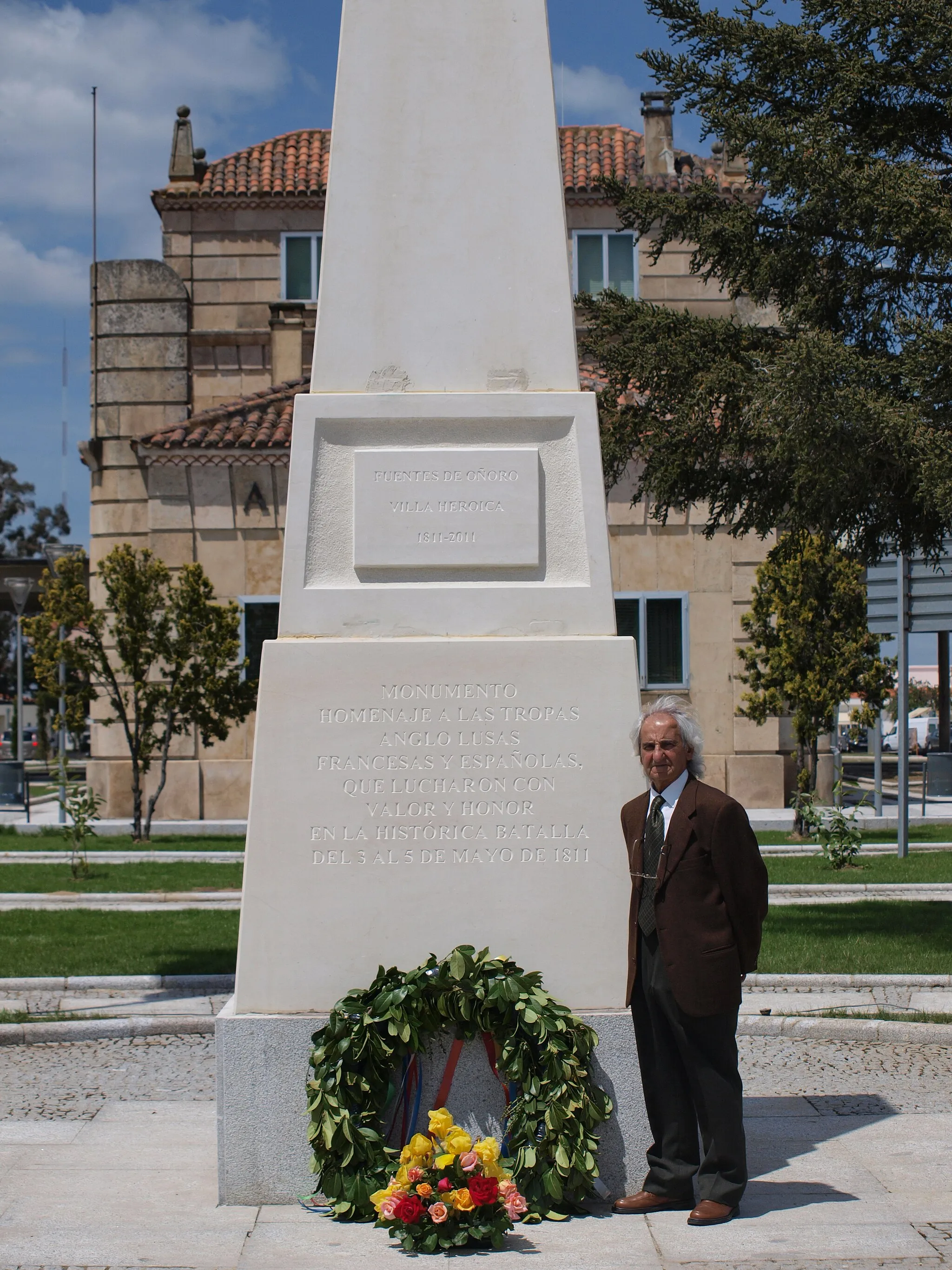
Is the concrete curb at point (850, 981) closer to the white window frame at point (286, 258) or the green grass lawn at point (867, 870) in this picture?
Result: the green grass lawn at point (867, 870)

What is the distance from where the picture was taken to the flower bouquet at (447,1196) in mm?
4918

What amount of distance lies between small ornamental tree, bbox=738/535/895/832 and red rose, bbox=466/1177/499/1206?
16.9 m

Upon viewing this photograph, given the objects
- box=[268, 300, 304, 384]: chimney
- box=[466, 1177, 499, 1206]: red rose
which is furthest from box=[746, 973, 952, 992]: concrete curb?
box=[268, 300, 304, 384]: chimney

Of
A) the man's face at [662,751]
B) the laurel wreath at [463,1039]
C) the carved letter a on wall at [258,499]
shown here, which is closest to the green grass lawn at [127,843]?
the carved letter a on wall at [258,499]

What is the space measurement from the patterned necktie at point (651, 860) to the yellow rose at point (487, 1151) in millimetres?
924

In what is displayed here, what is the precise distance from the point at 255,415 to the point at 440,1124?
22.8 m

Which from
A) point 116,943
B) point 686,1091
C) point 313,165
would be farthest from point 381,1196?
point 313,165

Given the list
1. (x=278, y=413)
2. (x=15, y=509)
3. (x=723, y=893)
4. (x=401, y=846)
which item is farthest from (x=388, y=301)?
(x=15, y=509)

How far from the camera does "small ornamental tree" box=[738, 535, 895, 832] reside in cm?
2138

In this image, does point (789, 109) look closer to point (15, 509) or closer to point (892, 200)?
point (892, 200)

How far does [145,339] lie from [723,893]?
27449mm

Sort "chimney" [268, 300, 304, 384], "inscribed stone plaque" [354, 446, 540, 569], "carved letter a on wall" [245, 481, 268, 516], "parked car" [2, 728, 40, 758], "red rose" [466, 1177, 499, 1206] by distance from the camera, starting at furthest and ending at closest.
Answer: "parked car" [2, 728, 40, 758] → "chimney" [268, 300, 304, 384] → "carved letter a on wall" [245, 481, 268, 516] → "inscribed stone plaque" [354, 446, 540, 569] → "red rose" [466, 1177, 499, 1206]

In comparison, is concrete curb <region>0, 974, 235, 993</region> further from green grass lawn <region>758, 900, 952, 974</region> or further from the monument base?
the monument base

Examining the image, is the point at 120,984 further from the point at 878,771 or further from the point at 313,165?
the point at 313,165
